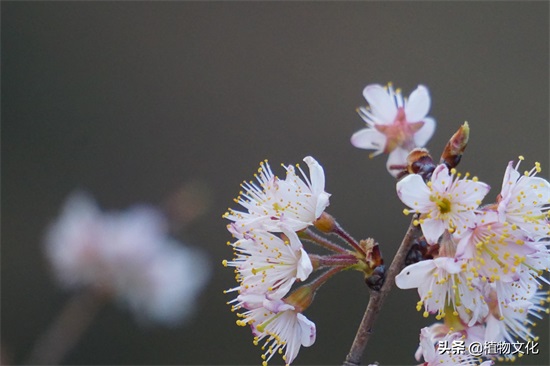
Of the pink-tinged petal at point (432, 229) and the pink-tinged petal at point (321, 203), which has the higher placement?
the pink-tinged petal at point (321, 203)

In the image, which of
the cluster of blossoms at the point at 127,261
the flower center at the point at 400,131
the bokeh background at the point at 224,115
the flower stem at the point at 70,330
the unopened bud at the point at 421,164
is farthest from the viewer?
the bokeh background at the point at 224,115

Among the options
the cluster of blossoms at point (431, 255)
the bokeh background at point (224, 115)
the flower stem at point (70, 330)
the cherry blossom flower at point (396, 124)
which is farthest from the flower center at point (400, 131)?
the bokeh background at point (224, 115)

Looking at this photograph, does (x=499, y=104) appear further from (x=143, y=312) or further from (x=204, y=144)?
(x=143, y=312)

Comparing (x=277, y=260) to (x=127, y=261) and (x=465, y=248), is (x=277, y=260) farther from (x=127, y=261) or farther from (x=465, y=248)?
(x=127, y=261)

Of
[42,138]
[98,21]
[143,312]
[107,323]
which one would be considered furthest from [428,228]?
[98,21]

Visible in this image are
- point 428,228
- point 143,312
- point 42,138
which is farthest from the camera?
point 42,138

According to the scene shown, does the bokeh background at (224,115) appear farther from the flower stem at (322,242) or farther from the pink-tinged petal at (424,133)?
the flower stem at (322,242)

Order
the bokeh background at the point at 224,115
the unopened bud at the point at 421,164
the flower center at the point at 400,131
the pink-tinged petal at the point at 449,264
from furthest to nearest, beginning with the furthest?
the bokeh background at the point at 224,115, the flower center at the point at 400,131, the unopened bud at the point at 421,164, the pink-tinged petal at the point at 449,264

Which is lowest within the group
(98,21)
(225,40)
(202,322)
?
(202,322)

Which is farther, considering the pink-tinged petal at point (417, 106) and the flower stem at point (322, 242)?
the pink-tinged petal at point (417, 106)
